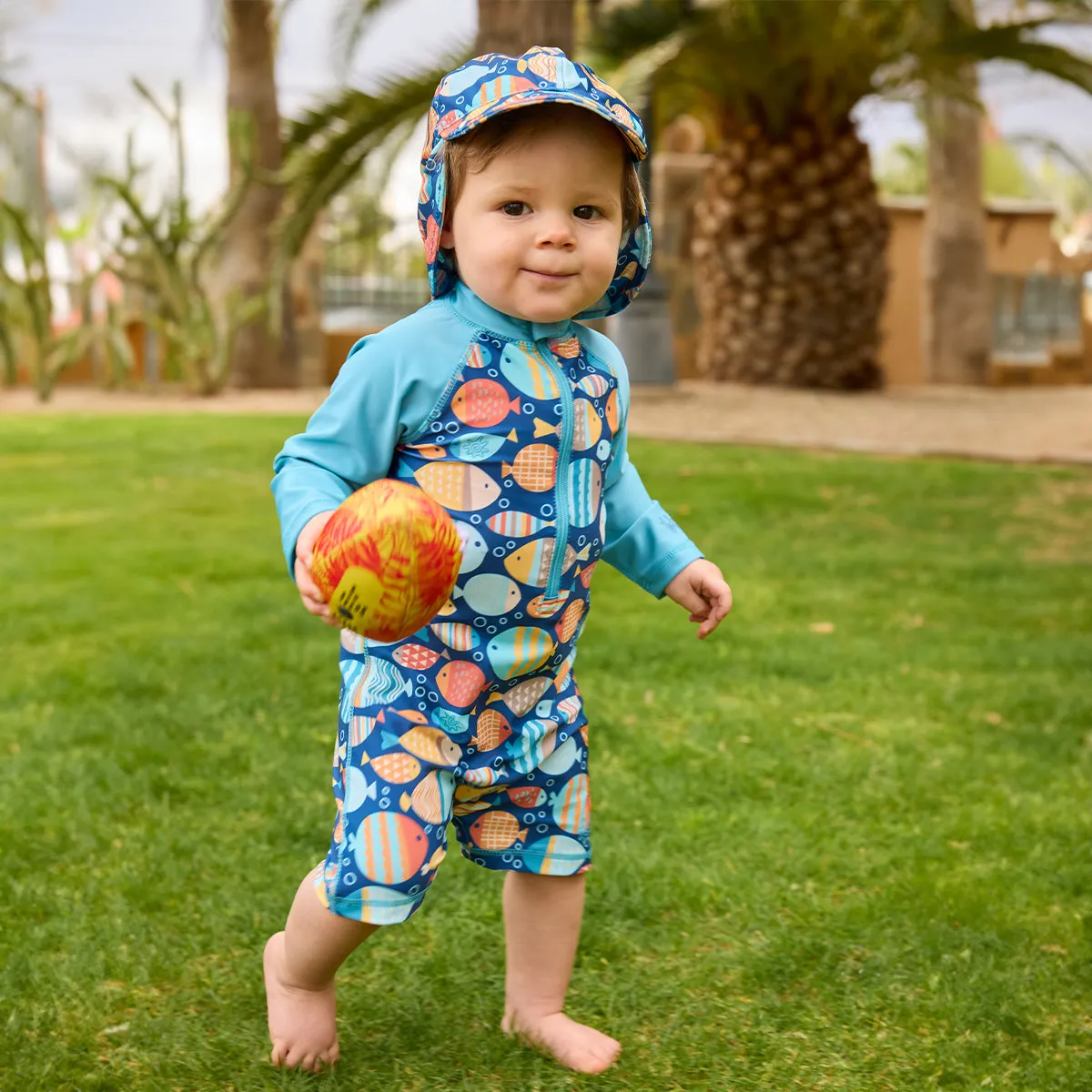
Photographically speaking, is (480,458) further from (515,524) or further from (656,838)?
(656,838)

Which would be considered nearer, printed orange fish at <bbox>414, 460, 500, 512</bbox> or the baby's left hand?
printed orange fish at <bbox>414, 460, 500, 512</bbox>

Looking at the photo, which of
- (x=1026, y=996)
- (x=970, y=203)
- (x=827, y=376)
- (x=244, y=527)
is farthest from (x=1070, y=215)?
(x=1026, y=996)

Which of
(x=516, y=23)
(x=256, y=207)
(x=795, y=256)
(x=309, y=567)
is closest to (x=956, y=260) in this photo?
(x=795, y=256)

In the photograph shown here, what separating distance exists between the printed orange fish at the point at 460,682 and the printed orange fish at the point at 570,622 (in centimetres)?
15

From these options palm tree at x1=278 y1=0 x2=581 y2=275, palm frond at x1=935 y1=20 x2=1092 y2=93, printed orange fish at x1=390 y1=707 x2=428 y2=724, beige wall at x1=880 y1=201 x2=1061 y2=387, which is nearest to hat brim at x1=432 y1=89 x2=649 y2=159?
printed orange fish at x1=390 y1=707 x2=428 y2=724

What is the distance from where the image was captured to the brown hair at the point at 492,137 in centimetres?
192

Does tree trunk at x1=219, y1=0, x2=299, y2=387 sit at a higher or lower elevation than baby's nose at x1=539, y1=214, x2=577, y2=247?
higher

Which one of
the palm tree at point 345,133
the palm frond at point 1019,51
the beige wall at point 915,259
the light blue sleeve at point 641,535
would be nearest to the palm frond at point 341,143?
the palm tree at point 345,133

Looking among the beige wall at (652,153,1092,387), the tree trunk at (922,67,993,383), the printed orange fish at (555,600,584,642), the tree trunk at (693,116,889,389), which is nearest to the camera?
the printed orange fish at (555,600,584,642)

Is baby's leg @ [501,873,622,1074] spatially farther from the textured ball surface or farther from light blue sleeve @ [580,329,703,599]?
the textured ball surface

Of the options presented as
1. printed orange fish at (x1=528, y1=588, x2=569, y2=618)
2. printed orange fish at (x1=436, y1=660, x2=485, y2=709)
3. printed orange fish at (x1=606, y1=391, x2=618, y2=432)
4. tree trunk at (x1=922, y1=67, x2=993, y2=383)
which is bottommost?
printed orange fish at (x1=436, y1=660, x2=485, y2=709)

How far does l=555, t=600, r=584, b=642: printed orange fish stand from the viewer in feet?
6.79

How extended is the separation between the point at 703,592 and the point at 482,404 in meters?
0.51

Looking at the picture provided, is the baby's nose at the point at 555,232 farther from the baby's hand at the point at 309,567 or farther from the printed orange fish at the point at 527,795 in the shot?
the printed orange fish at the point at 527,795
